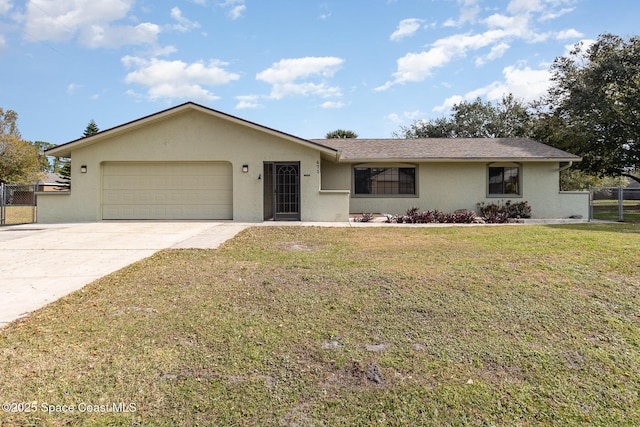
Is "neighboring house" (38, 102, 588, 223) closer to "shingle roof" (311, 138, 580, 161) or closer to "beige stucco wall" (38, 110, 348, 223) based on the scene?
"beige stucco wall" (38, 110, 348, 223)

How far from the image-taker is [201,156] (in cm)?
1318

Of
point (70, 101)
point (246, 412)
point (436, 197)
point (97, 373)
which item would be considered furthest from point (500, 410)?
point (70, 101)

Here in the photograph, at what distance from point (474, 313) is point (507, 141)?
52.8 feet

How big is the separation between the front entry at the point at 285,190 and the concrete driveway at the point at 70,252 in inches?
93.6

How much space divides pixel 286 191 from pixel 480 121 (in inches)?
1008

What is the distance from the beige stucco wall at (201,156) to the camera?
13.1 meters

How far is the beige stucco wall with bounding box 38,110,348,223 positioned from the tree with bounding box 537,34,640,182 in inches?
625

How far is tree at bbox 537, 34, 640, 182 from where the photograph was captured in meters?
18.4

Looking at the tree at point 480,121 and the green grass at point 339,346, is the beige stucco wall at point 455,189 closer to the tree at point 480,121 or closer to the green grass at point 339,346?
the green grass at point 339,346

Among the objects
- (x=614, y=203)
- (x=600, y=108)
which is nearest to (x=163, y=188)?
(x=614, y=203)

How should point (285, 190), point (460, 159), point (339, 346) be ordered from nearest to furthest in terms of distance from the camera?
point (339, 346) → point (285, 190) → point (460, 159)

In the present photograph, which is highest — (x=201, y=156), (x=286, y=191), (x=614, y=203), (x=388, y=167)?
(x=201, y=156)

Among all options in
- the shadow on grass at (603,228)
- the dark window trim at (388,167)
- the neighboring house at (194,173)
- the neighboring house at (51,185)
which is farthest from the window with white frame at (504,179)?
the neighboring house at (51,185)

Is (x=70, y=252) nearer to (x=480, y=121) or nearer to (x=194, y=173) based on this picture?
(x=194, y=173)
